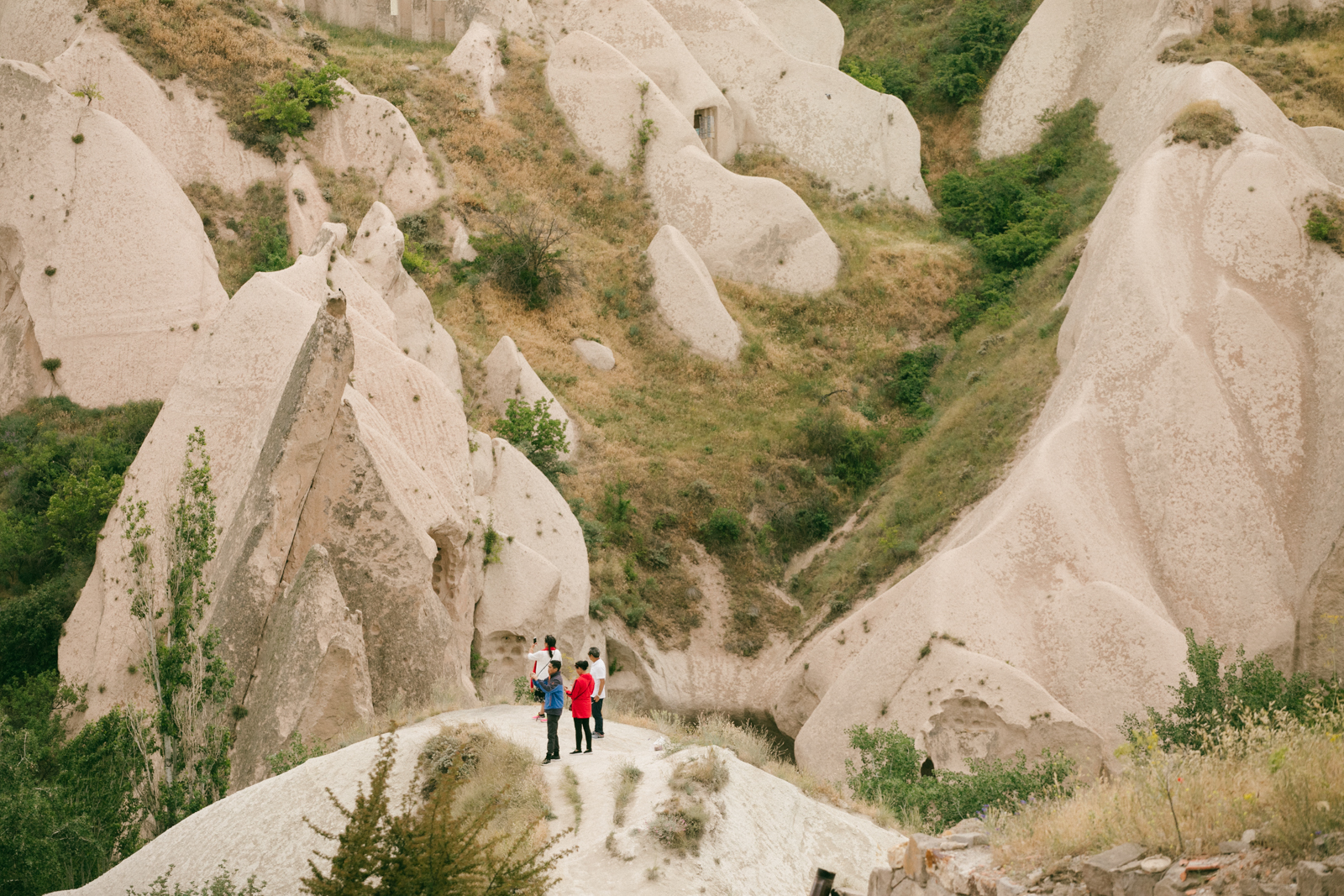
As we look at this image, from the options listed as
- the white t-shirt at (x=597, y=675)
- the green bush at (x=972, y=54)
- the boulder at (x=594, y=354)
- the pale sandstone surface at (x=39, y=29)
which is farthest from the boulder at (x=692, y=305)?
the white t-shirt at (x=597, y=675)

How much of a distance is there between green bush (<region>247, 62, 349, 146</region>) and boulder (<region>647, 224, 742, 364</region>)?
12591 millimetres

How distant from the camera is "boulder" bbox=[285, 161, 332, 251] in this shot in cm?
3381

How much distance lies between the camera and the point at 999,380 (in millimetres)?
31625

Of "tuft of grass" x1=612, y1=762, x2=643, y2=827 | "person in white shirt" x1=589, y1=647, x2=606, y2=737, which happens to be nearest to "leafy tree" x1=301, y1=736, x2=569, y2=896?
"tuft of grass" x1=612, y1=762, x2=643, y2=827

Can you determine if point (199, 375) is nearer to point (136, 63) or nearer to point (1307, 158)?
point (136, 63)

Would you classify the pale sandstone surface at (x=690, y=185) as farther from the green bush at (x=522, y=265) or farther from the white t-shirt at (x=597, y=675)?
the white t-shirt at (x=597, y=675)

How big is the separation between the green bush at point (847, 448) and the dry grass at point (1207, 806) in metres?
24.7

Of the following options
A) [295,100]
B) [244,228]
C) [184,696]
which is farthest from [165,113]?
[184,696]

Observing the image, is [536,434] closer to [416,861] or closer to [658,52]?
[658,52]

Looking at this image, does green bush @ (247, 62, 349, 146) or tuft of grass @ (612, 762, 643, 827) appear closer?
tuft of grass @ (612, 762, 643, 827)

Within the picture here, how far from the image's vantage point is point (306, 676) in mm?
17578

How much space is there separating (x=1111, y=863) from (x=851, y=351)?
104 feet

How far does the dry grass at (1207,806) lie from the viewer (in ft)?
22.5

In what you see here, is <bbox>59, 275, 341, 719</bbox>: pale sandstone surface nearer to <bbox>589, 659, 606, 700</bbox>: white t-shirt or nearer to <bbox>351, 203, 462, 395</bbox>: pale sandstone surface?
<bbox>351, 203, 462, 395</bbox>: pale sandstone surface
